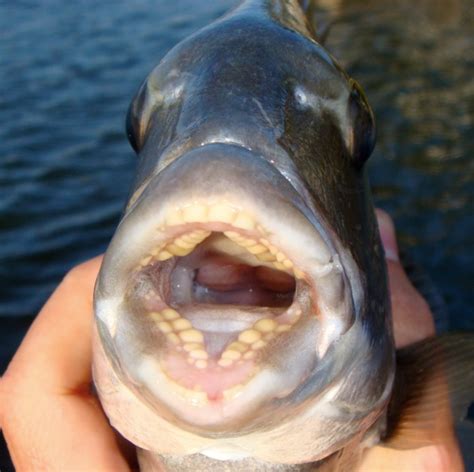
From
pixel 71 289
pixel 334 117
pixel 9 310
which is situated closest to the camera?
pixel 334 117

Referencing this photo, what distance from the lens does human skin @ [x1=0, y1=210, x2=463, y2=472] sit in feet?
6.81

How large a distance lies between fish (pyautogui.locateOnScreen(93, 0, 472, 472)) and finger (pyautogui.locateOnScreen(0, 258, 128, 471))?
31cm

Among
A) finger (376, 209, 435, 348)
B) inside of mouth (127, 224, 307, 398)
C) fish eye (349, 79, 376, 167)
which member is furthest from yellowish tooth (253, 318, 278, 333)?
finger (376, 209, 435, 348)

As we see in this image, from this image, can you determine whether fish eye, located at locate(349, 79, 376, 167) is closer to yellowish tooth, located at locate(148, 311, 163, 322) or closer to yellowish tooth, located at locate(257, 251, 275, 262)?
yellowish tooth, located at locate(257, 251, 275, 262)

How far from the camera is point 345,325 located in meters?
1.44

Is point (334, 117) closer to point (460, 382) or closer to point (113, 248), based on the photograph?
point (113, 248)

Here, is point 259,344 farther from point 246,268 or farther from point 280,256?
point 246,268

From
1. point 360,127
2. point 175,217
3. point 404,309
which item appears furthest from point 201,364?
point 404,309

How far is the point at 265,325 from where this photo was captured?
1.41 meters

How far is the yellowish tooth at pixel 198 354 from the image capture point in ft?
4.53

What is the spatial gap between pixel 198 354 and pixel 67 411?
0.85 meters

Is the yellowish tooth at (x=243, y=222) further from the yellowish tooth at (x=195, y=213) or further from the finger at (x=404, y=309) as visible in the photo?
the finger at (x=404, y=309)

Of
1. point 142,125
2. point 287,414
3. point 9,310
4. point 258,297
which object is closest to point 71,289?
point 142,125

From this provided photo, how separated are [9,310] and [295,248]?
334 cm
